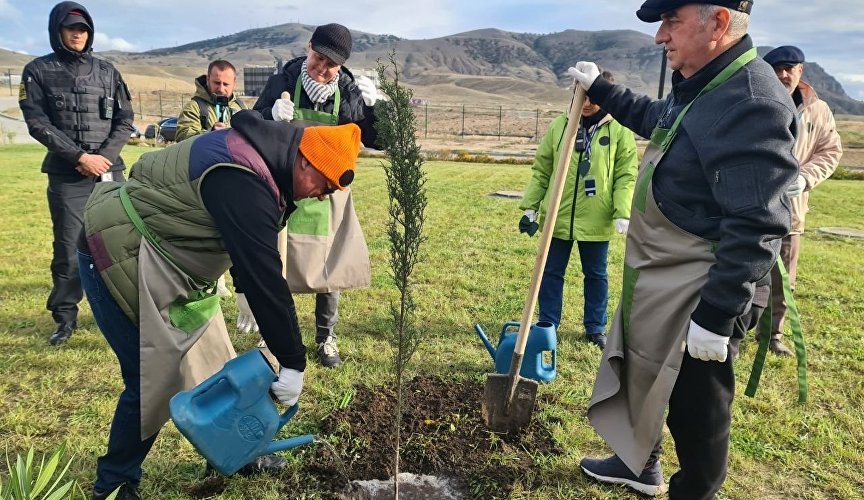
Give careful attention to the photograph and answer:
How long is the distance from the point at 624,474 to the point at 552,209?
142 centimetres

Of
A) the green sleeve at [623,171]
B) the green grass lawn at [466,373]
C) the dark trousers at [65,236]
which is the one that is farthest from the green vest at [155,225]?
the green sleeve at [623,171]

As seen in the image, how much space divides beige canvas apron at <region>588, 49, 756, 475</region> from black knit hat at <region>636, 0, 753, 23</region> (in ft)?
0.55

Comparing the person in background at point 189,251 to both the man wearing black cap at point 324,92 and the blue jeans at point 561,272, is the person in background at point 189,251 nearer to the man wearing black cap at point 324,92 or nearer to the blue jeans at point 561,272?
the man wearing black cap at point 324,92

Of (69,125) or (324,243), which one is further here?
(69,125)

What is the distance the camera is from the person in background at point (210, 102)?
4.89 m

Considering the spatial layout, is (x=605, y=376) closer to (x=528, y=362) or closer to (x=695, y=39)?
(x=528, y=362)

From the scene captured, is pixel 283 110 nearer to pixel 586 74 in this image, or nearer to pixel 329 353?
pixel 329 353

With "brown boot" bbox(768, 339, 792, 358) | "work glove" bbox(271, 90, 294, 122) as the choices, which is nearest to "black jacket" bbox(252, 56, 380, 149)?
"work glove" bbox(271, 90, 294, 122)

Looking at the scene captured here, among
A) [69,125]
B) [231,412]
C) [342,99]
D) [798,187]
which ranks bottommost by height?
[231,412]

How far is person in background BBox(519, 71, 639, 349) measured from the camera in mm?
4332

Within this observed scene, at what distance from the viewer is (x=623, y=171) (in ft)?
14.4

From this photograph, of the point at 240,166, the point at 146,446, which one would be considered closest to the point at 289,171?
the point at 240,166

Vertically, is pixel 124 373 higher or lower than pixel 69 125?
lower

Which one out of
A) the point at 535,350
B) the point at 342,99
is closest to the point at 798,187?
the point at 535,350
